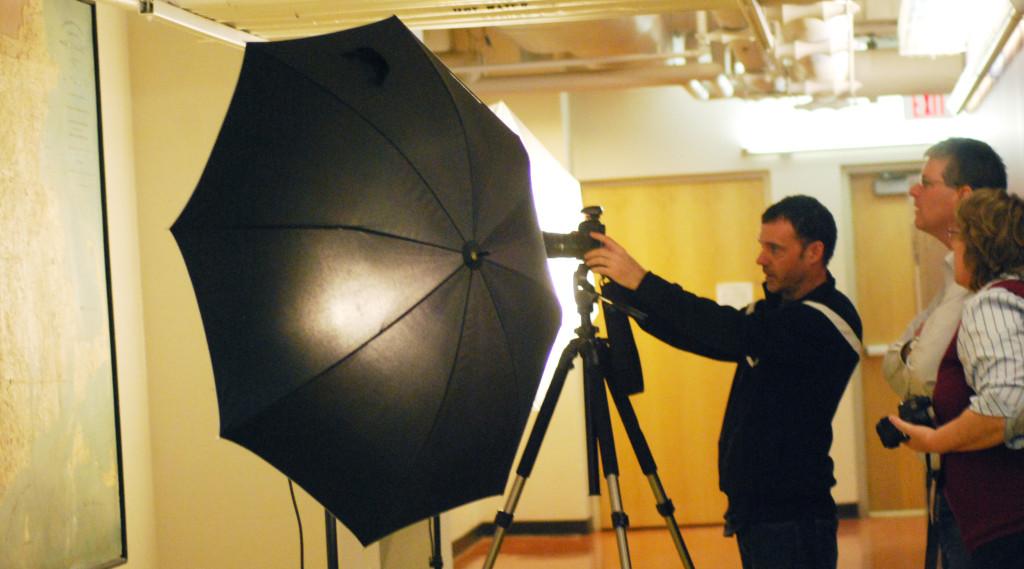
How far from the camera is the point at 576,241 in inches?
82.4

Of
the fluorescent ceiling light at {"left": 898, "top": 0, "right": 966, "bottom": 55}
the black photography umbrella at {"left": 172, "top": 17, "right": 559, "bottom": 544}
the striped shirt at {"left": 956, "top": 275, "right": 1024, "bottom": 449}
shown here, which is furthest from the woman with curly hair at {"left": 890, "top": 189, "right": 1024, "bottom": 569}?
the fluorescent ceiling light at {"left": 898, "top": 0, "right": 966, "bottom": 55}

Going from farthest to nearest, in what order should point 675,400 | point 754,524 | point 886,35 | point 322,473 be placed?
point 675,400
point 886,35
point 754,524
point 322,473

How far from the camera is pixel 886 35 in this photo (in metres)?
6.22

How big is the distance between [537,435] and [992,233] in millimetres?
932

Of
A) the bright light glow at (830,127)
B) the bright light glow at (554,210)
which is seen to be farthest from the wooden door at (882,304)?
the bright light glow at (554,210)

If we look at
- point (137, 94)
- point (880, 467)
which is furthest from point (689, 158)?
point (137, 94)

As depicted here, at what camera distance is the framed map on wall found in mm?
2457

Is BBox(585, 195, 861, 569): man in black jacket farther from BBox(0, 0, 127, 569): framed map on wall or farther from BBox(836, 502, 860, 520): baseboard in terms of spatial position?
BBox(836, 502, 860, 520): baseboard

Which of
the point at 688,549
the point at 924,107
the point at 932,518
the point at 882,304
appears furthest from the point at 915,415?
the point at 924,107

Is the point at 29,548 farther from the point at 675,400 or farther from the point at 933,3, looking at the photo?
the point at 675,400

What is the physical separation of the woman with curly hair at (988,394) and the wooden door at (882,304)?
4714mm

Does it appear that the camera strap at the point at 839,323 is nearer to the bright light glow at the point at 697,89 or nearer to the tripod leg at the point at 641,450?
the tripod leg at the point at 641,450

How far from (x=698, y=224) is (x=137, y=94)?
166 inches

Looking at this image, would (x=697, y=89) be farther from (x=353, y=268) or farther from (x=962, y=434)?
(x=353, y=268)
